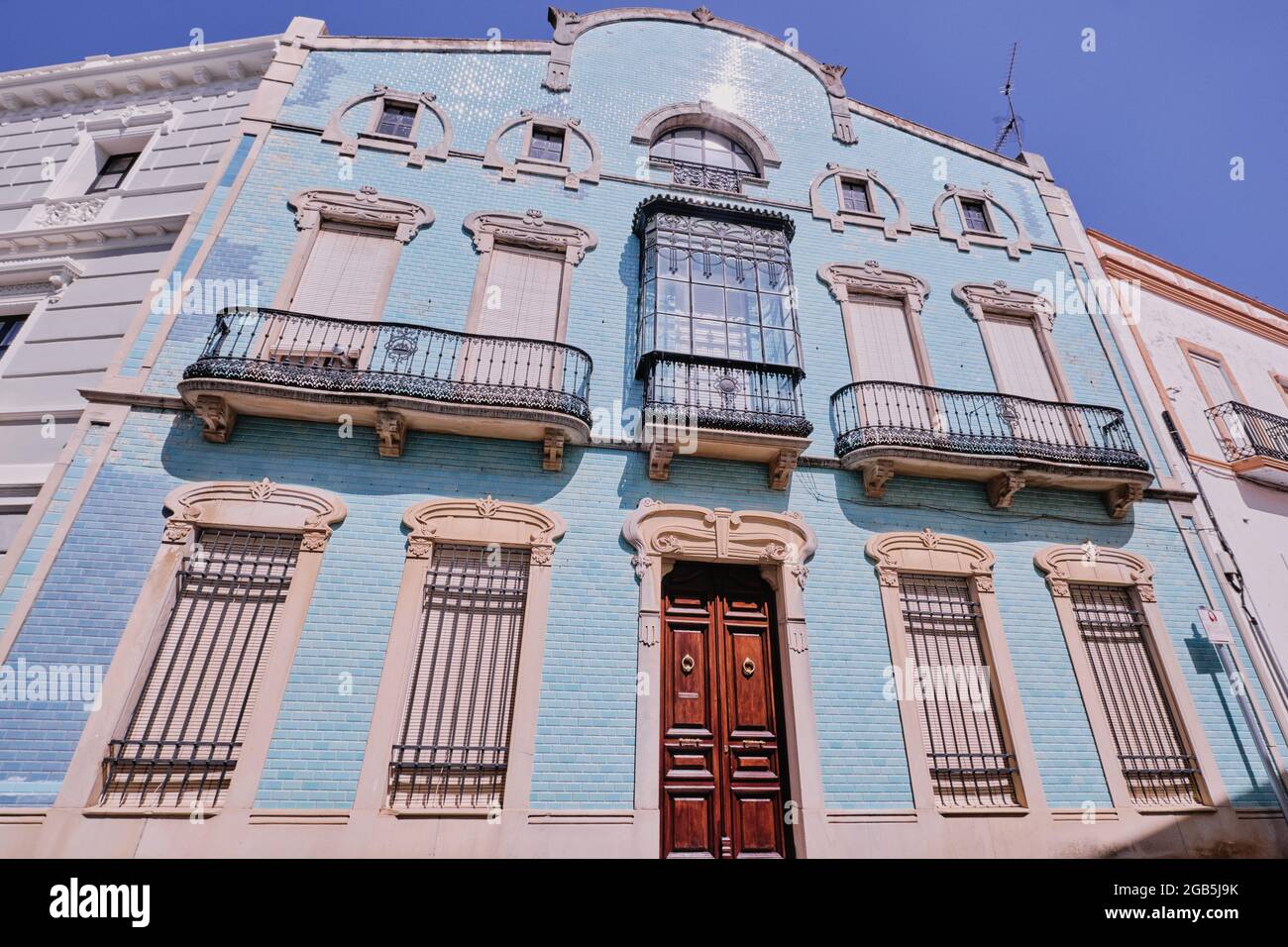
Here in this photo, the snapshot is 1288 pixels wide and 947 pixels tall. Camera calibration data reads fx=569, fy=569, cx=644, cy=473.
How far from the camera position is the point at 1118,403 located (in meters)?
9.27

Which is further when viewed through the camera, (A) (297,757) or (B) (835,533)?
(B) (835,533)

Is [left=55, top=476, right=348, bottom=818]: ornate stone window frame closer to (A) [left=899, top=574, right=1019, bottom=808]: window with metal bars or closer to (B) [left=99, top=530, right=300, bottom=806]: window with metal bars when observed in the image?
(B) [left=99, top=530, right=300, bottom=806]: window with metal bars

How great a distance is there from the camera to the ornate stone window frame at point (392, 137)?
914cm

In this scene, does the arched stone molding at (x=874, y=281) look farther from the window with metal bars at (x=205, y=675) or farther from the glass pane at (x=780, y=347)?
the window with metal bars at (x=205, y=675)

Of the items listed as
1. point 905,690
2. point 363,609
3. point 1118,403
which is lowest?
point 905,690

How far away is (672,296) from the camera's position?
8.38 m

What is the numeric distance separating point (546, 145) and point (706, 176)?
9.52 ft

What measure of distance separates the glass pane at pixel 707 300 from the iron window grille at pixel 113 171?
31.9 feet

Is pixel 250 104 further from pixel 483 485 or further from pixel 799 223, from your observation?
pixel 799 223

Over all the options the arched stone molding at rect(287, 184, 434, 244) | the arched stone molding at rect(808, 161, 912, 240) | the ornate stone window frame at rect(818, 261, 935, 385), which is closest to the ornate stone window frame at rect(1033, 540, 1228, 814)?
the ornate stone window frame at rect(818, 261, 935, 385)

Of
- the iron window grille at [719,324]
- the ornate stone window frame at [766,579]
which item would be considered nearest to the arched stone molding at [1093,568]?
the ornate stone window frame at [766,579]
